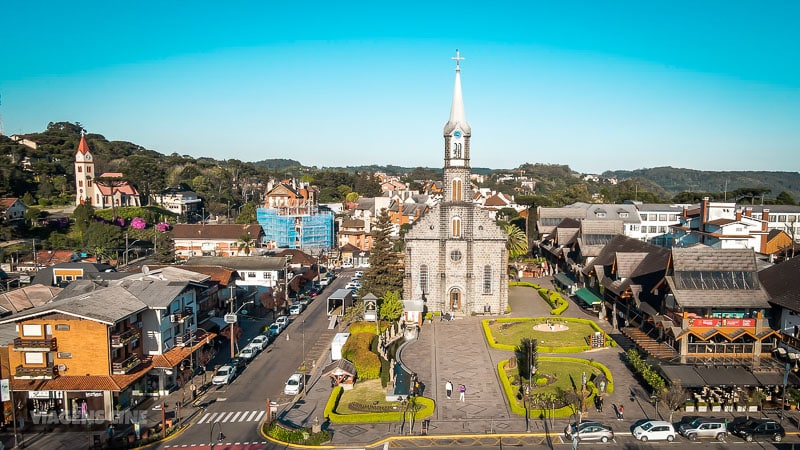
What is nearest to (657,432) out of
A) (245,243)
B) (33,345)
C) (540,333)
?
(540,333)

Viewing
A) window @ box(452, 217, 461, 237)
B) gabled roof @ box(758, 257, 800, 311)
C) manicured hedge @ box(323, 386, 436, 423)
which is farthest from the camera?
window @ box(452, 217, 461, 237)

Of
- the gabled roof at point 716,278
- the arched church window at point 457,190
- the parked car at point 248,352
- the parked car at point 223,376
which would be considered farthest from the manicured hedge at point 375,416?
the arched church window at point 457,190

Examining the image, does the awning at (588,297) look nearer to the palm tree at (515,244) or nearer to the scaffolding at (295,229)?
the palm tree at (515,244)

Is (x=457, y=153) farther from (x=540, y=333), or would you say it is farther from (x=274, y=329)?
(x=274, y=329)

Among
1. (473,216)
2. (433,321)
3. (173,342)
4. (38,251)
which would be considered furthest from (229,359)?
(38,251)

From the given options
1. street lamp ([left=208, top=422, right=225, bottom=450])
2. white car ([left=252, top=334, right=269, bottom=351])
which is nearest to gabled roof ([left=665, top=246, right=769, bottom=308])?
street lamp ([left=208, top=422, right=225, bottom=450])

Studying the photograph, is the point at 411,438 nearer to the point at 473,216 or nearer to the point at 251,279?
the point at 473,216

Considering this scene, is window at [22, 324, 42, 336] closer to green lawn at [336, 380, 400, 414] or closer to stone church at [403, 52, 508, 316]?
green lawn at [336, 380, 400, 414]
